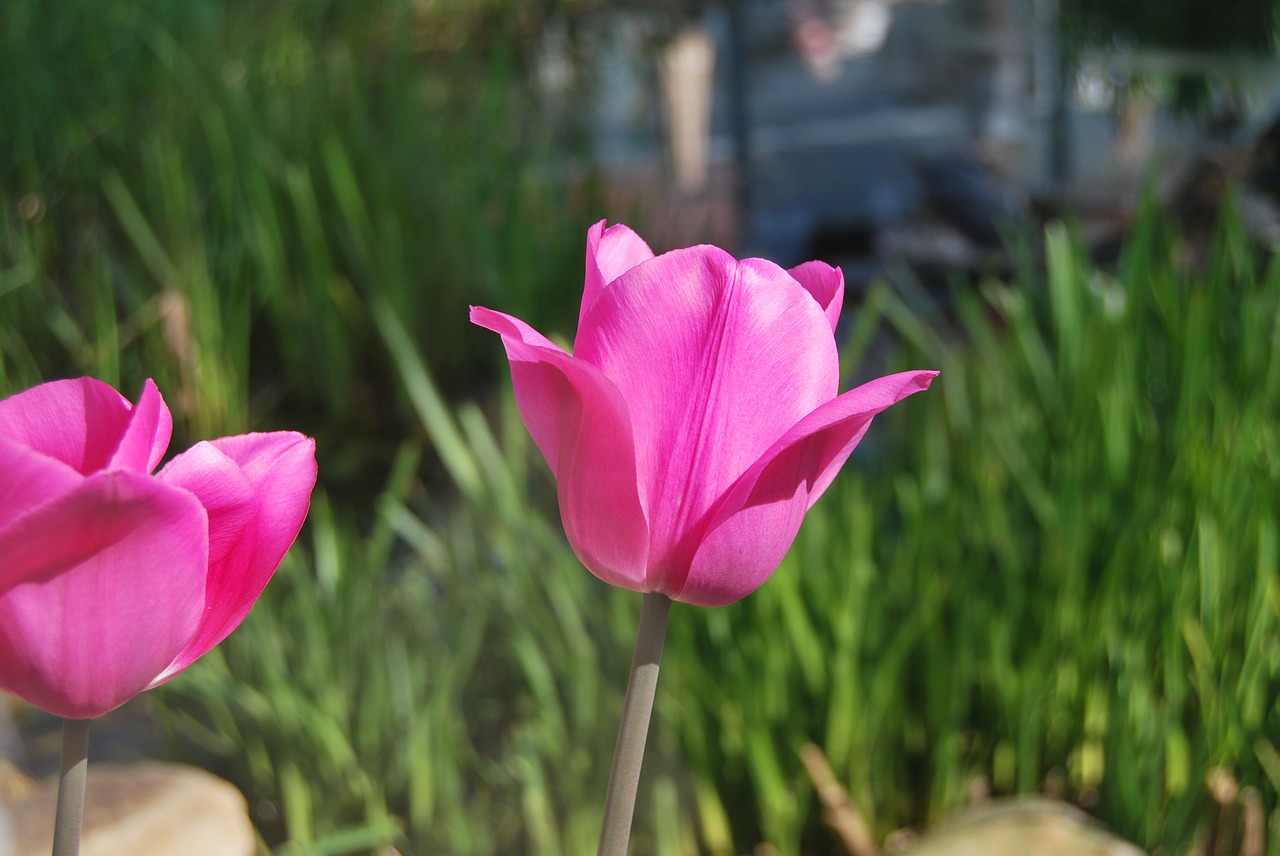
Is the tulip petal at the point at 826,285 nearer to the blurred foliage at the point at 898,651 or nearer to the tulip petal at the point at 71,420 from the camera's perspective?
the tulip petal at the point at 71,420

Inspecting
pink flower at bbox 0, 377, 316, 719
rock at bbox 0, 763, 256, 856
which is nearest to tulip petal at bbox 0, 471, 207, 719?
pink flower at bbox 0, 377, 316, 719

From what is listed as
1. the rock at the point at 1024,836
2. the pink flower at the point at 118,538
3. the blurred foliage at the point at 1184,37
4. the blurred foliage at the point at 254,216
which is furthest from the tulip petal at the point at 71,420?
the blurred foliage at the point at 1184,37

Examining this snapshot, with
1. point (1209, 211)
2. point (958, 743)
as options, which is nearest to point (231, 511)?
point (958, 743)

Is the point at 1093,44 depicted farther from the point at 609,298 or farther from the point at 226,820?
the point at 609,298

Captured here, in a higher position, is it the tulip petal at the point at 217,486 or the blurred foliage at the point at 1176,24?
the tulip petal at the point at 217,486

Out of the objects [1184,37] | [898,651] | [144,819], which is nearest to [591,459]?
[144,819]

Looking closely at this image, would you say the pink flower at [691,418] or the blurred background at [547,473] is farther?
the blurred background at [547,473]

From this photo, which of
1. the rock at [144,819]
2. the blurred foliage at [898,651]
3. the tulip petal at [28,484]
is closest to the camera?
the tulip petal at [28,484]
